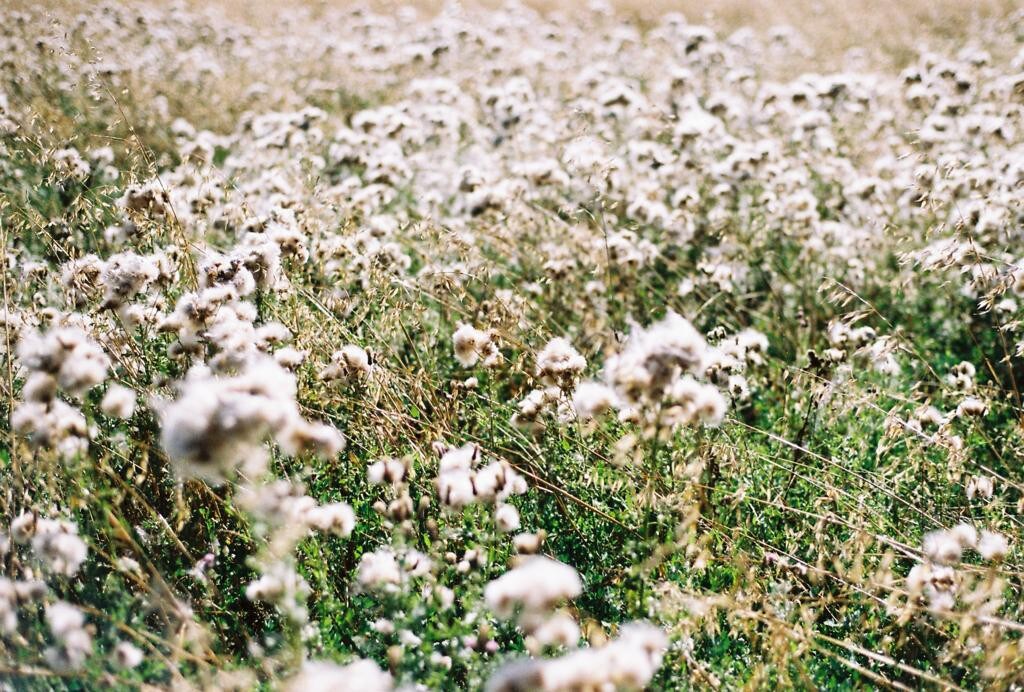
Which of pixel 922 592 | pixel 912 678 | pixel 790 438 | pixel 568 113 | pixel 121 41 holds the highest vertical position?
pixel 121 41

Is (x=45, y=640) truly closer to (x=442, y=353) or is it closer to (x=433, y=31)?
(x=442, y=353)

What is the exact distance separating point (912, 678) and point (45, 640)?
9.59 feet

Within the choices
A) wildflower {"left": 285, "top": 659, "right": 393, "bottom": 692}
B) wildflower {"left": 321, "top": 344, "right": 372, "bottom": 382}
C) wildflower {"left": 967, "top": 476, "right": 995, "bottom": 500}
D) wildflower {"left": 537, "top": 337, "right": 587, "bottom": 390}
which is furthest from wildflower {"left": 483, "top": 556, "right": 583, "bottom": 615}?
wildflower {"left": 967, "top": 476, "right": 995, "bottom": 500}

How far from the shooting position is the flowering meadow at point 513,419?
206 centimetres

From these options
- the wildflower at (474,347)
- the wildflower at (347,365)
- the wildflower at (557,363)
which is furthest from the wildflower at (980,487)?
the wildflower at (347,365)

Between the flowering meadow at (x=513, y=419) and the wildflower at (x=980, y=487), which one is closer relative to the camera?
the flowering meadow at (x=513, y=419)

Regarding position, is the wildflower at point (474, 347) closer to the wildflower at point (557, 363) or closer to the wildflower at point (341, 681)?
the wildflower at point (557, 363)

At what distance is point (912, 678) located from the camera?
2.59m

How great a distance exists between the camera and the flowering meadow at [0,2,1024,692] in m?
2.06

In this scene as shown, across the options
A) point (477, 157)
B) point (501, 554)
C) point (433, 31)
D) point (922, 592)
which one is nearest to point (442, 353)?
point (501, 554)

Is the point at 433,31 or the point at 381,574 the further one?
the point at 433,31

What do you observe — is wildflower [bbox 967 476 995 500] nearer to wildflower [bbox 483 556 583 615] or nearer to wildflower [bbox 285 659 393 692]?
wildflower [bbox 483 556 583 615]

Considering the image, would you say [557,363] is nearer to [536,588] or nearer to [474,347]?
[474,347]

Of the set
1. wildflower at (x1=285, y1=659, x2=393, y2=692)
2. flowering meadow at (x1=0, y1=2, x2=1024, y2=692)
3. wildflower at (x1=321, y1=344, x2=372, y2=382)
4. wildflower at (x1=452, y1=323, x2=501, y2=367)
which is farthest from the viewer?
wildflower at (x1=452, y1=323, x2=501, y2=367)
